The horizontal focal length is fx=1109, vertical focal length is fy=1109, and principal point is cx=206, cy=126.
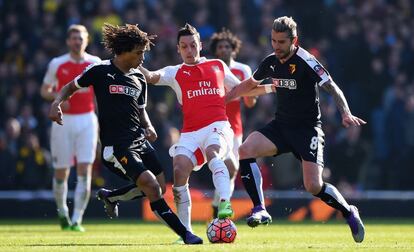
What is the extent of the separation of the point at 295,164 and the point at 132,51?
9.72 metres

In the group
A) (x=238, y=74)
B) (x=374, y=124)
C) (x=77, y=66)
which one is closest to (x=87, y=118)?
(x=77, y=66)

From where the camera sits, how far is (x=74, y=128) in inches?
658

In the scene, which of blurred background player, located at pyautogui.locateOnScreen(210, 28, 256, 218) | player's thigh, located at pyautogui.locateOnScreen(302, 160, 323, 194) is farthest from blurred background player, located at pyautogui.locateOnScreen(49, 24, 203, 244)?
blurred background player, located at pyautogui.locateOnScreen(210, 28, 256, 218)

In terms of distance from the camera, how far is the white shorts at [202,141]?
12602mm

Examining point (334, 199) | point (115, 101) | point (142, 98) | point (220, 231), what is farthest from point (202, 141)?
point (334, 199)

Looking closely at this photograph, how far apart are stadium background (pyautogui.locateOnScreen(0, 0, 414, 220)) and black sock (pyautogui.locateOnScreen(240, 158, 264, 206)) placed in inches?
290

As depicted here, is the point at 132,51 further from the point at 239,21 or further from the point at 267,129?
the point at 239,21

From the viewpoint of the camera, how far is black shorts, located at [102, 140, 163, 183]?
38.8ft

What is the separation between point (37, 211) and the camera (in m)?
20.1

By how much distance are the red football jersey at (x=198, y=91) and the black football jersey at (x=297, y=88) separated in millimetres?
758

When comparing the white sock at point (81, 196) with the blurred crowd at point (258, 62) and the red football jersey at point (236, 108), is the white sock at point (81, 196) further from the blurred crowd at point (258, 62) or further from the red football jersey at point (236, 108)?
the blurred crowd at point (258, 62)

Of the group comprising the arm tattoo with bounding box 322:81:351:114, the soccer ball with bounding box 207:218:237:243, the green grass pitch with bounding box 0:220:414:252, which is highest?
the arm tattoo with bounding box 322:81:351:114

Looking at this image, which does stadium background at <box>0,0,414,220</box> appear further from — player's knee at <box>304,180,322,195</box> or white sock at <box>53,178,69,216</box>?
player's knee at <box>304,180,322,195</box>

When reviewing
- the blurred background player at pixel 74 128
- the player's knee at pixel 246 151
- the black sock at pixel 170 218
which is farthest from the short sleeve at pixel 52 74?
the black sock at pixel 170 218
